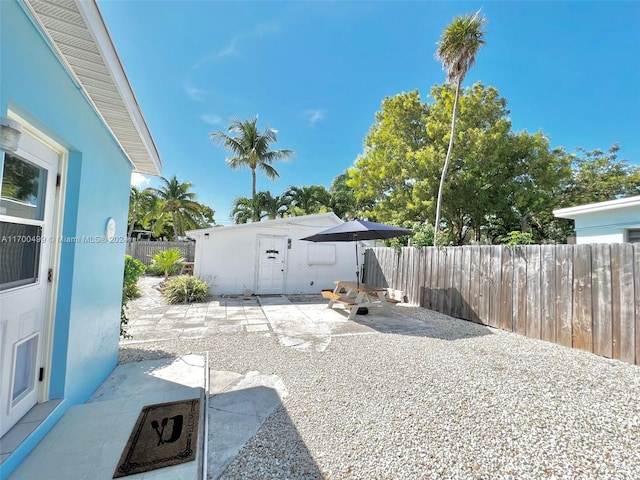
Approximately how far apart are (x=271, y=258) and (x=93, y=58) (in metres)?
8.15

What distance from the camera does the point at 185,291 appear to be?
25.3 ft

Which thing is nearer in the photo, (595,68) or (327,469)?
(327,469)

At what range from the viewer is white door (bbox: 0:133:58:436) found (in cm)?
173

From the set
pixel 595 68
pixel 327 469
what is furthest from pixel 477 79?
pixel 327 469

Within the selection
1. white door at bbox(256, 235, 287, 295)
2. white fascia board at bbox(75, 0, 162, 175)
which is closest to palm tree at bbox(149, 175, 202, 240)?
white door at bbox(256, 235, 287, 295)

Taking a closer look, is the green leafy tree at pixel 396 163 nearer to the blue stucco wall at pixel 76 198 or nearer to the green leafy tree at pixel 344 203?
the green leafy tree at pixel 344 203

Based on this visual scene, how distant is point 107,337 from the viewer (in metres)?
3.13

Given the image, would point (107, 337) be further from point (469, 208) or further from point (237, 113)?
point (469, 208)

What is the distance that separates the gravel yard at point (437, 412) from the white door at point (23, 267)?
1.69 m

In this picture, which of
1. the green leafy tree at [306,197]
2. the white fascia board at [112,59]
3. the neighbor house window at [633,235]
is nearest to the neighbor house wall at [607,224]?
the neighbor house window at [633,235]

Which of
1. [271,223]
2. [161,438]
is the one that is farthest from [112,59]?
[271,223]

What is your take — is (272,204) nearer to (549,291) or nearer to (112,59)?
(549,291)

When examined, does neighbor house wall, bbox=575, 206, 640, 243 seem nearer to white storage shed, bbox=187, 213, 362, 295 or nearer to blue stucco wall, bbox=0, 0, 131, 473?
white storage shed, bbox=187, 213, 362, 295

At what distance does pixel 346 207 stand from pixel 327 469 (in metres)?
18.2
